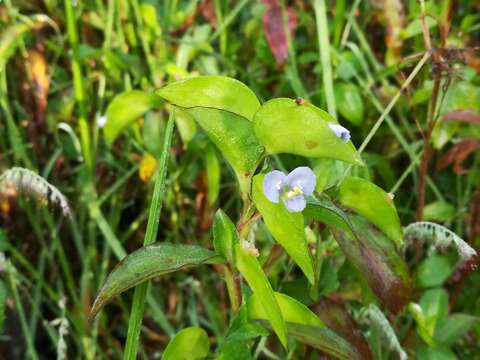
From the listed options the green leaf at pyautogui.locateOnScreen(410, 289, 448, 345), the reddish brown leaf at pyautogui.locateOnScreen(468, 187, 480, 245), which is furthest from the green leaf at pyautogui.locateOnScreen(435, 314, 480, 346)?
the reddish brown leaf at pyautogui.locateOnScreen(468, 187, 480, 245)

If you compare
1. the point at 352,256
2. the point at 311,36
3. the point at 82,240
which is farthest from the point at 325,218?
the point at 311,36

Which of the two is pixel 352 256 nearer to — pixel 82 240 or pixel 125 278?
pixel 125 278

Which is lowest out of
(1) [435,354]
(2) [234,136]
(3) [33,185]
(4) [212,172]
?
(1) [435,354]

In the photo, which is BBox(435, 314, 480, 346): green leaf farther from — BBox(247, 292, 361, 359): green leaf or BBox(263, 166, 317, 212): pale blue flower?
BBox(263, 166, 317, 212): pale blue flower

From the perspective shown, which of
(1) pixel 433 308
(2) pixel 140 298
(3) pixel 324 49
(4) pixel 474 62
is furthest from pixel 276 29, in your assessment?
(2) pixel 140 298

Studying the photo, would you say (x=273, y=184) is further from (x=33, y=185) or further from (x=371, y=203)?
(x=33, y=185)

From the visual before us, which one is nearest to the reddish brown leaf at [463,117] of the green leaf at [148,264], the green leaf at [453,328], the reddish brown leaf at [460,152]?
the reddish brown leaf at [460,152]

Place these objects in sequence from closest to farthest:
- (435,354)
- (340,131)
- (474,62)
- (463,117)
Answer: (340,131) < (435,354) < (463,117) < (474,62)
